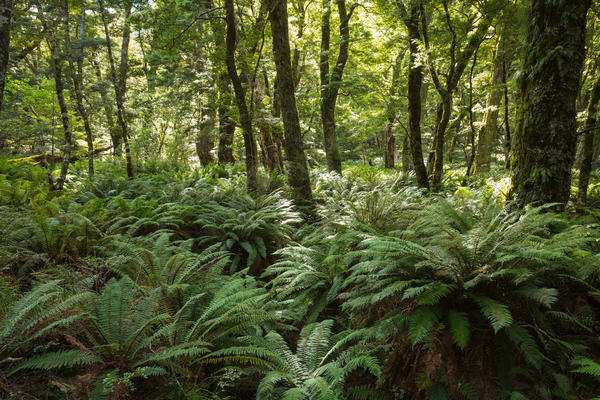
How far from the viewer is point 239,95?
6797 mm

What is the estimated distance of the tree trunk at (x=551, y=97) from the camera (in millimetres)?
3273

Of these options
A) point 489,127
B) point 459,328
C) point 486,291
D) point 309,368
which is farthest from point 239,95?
point 489,127

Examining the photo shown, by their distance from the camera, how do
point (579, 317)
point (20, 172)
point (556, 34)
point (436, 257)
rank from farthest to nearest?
point (20, 172) → point (556, 34) → point (436, 257) → point (579, 317)

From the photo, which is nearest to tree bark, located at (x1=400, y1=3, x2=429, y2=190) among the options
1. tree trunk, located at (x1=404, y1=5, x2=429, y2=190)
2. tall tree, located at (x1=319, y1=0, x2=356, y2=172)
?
tree trunk, located at (x1=404, y1=5, x2=429, y2=190)

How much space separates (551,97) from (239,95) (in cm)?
547

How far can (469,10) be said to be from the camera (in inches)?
289

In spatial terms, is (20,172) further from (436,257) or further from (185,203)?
(436,257)

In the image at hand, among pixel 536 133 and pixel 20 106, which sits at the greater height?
pixel 20 106

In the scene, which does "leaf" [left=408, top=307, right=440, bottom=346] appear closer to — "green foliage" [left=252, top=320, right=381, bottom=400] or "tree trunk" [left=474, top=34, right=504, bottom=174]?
"green foliage" [left=252, top=320, right=381, bottom=400]

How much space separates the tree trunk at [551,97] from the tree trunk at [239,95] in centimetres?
512

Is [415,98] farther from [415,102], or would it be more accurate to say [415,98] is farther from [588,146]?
[588,146]

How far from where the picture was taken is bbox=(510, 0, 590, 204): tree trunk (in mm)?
3273

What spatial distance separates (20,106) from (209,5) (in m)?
6.84

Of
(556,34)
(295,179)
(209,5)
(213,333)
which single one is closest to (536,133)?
(556,34)
